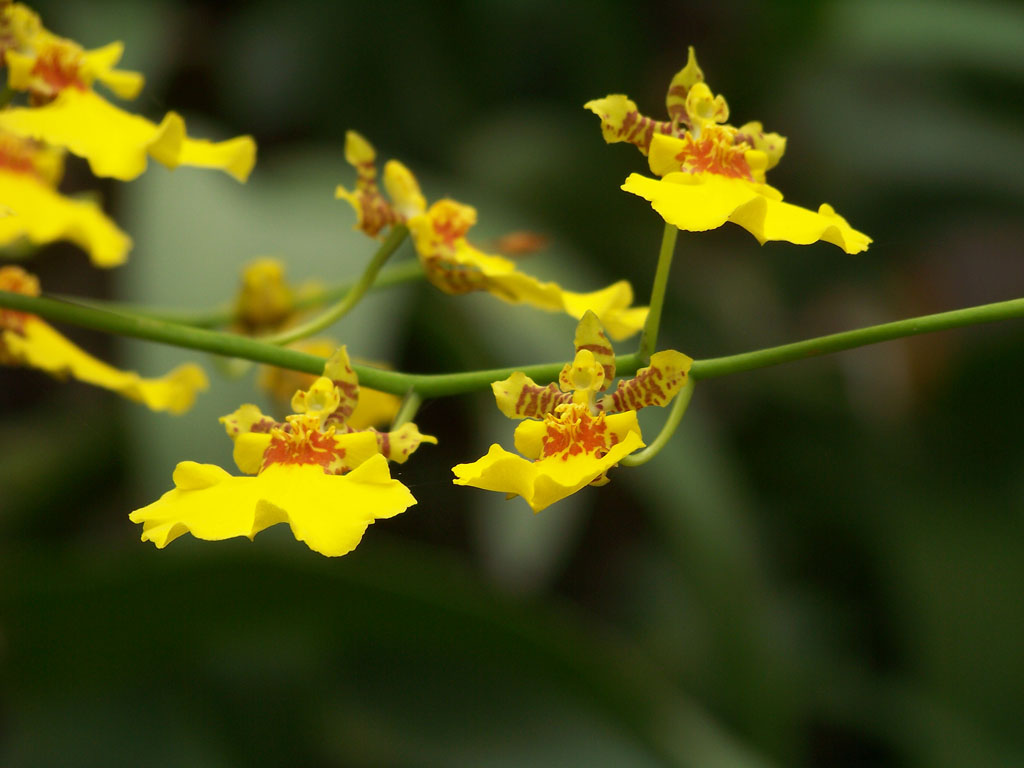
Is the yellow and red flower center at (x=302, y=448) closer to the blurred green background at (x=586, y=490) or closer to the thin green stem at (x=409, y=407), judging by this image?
the thin green stem at (x=409, y=407)

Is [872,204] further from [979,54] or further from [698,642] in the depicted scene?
[698,642]

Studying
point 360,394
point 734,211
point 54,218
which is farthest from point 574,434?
point 54,218

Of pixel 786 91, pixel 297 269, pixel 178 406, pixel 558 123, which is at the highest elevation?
pixel 786 91

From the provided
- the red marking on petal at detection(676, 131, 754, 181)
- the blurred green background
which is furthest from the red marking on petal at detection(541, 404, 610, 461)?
the blurred green background

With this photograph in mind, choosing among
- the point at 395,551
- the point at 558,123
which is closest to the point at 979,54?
the point at 558,123

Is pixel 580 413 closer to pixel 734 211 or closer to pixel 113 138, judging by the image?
pixel 734 211
